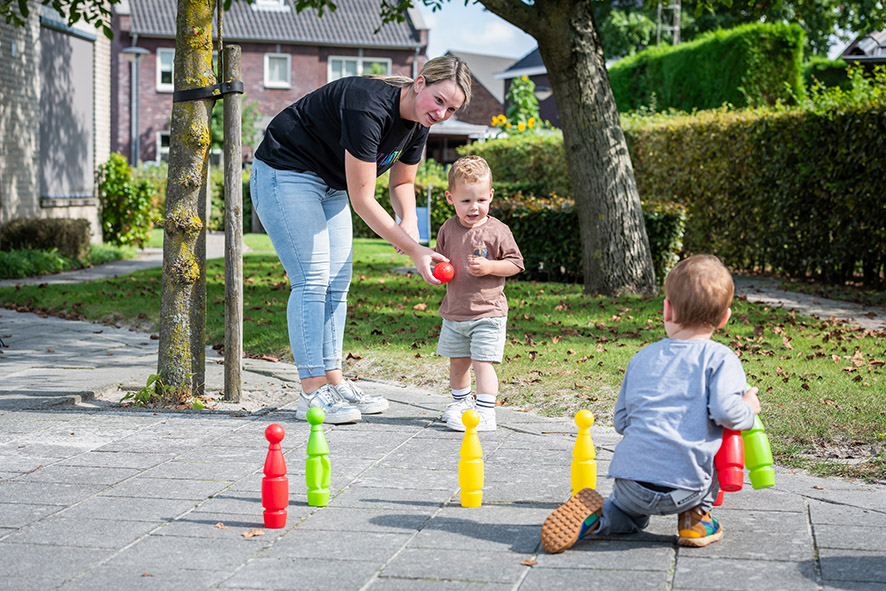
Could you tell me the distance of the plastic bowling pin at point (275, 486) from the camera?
3.31 m

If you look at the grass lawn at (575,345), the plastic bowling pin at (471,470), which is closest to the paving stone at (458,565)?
the plastic bowling pin at (471,470)

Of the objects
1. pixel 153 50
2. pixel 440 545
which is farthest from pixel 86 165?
pixel 153 50

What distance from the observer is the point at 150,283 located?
469 inches

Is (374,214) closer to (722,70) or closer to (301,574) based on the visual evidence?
(301,574)

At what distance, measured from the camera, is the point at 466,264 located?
4.86m

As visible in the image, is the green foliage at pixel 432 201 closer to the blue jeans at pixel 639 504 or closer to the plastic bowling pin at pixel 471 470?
the plastic bowling pin at pixel 471 470

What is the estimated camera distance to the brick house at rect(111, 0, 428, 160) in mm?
37219

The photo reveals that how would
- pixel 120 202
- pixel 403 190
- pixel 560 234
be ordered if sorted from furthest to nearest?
pixel 120 202
pixel 560 234
pixel 403 190

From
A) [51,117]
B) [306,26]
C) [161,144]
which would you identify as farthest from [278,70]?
[51,117]

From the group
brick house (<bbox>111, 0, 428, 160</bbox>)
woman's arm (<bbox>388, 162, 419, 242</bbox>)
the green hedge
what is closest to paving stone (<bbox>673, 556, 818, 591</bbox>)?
woman's arm (<bbox>388, 162, 419, 242</bbox>)

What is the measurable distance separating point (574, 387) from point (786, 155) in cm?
839

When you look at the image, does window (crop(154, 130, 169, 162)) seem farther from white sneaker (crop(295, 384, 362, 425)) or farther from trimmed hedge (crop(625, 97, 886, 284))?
white sneaker (crop(295, 384, 362, 425))

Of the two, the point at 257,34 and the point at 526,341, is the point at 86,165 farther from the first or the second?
the point at 257,34

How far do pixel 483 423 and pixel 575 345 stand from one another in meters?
2.82
